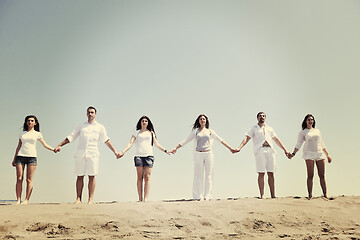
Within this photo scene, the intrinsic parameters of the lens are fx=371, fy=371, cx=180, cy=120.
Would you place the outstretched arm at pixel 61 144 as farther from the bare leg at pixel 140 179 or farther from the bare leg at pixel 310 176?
the bare leg at pixel 310 176

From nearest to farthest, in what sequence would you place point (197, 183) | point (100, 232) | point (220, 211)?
1. point (100, 232)
2. point (220, 211)
3. point (197, 183)

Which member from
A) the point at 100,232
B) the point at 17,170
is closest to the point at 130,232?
the point at 100,232

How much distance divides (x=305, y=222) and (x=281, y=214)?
0.56m

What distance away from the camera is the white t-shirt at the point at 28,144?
9.79 m

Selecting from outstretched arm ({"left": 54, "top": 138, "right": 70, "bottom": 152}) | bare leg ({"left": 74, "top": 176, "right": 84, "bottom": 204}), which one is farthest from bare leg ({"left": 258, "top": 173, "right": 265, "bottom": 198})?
outstretched arm ({"left": 54, "top": 138, "right": 70, "bottom": 152})

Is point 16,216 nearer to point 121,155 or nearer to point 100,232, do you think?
point 100,232

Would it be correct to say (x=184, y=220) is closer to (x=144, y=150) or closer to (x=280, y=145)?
(x=144, y=150)

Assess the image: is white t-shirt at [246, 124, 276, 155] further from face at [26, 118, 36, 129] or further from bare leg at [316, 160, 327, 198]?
face at [26, 118, 36, 129]

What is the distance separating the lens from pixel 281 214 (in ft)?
29.0

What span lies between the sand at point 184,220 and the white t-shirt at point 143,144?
1.73 m

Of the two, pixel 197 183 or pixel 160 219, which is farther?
pixel 197 183

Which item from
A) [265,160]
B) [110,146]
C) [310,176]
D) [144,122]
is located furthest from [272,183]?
[110,146]

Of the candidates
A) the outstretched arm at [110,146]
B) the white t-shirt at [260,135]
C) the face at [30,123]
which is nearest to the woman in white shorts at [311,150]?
the white t-shirt at [260,135]

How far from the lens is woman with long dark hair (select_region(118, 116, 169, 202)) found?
10.2 metres
